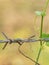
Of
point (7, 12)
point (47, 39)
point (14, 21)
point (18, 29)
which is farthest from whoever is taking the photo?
point (7, 12)

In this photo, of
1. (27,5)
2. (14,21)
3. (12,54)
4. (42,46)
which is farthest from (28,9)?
(42,46)

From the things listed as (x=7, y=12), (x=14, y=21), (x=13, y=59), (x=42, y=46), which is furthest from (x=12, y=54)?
(x=42, y=46)

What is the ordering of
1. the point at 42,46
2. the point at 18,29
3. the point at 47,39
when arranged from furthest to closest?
1. the point at 18,29
2. the point at 42,46
3. the point at 47,39

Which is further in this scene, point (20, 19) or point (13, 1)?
point (13, 1)

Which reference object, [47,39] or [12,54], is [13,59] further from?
[47,39]

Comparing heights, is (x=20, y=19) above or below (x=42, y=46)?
below

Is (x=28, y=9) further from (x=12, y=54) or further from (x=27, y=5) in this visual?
(x=12, y=54)
